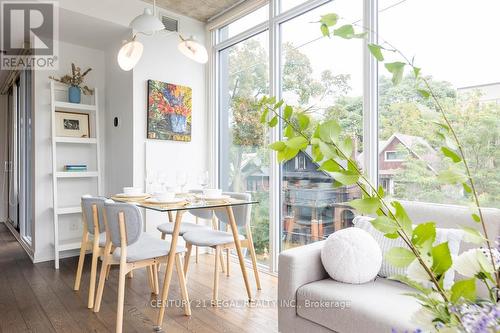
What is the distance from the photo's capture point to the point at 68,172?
3785mm

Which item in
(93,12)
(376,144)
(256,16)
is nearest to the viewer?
(376,144)

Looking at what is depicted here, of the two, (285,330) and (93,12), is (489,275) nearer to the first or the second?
(285,330)

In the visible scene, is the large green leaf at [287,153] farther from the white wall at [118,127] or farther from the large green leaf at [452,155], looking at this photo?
the white wall at [118,127]

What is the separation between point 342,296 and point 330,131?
1.47m

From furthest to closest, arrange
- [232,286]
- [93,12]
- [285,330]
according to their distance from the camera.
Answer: [93,12], [232,286], [285,330]

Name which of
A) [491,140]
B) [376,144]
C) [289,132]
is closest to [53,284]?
[376,144]

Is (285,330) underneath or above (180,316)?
above

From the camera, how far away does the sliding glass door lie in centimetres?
360

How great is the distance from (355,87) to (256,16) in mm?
1557

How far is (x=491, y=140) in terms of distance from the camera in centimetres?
207

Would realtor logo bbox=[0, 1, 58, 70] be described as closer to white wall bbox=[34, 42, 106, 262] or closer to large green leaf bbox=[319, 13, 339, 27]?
white wall bbox=[34, 42, 106, 262]

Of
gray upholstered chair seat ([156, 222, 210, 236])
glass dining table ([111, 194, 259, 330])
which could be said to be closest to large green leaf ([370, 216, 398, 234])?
glass dining table ([111, 194, 259, 330])

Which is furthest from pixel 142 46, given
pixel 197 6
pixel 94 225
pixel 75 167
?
pixel 75 167

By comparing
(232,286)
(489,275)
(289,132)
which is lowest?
(232,286)
